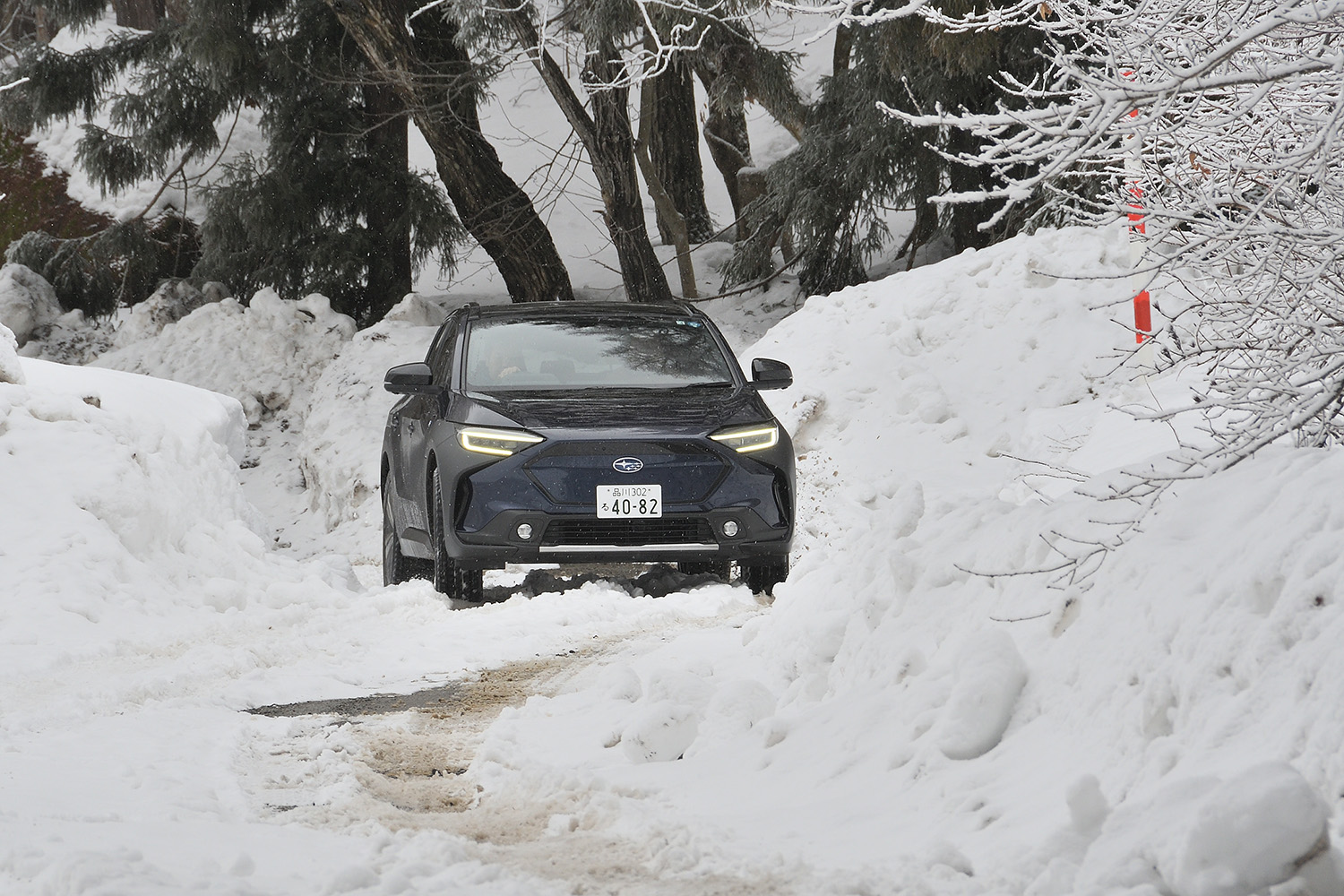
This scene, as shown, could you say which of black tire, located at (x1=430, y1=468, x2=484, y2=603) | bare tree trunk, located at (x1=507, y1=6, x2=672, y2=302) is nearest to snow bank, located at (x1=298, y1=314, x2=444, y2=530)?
bare tree trunk, located at (x1=507, y1=6, x2=672, y2=302)

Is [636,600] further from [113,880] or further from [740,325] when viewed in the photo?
[740,325]

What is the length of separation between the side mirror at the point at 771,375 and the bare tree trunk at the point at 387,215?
369 inches

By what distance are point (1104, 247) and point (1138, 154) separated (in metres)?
7.38

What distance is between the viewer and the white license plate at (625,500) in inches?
277

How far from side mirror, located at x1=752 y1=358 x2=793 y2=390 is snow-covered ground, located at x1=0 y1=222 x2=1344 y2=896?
1163 millimetres

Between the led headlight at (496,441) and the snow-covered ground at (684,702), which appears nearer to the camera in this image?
the snow-covered ground at (684,702)

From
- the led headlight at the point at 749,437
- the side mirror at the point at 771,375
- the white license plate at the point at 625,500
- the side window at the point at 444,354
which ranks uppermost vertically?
the side window at the point at 444,354

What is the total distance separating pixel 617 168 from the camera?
1409cm

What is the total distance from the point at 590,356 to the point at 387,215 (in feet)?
30.9

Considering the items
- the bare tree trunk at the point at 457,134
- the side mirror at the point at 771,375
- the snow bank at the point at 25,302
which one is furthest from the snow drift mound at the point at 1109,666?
the snow bank at the point at 25,302

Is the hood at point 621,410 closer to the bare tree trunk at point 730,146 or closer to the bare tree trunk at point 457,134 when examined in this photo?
the bare tree trunk at point 457,134

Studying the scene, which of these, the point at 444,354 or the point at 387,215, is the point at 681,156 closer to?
the point at 387,215

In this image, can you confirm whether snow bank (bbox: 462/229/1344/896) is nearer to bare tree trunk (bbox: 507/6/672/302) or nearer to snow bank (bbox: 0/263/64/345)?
bare tree trunk (bbox: 507/6/672/302)

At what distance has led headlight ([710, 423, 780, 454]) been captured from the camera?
7214 mm
